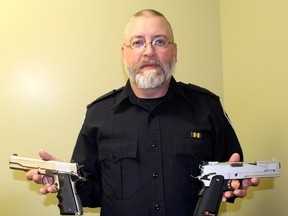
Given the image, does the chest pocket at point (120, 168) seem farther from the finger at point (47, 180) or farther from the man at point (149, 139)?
the finger at point (47, 180)

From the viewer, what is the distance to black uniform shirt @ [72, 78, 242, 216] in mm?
1162

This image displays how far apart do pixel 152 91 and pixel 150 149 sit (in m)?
0.24

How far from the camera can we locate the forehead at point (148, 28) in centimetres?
123

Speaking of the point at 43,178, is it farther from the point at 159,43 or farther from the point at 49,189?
the point at 159,43

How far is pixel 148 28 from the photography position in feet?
4.04

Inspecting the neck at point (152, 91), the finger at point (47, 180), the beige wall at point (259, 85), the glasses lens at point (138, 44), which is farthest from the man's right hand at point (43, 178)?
the beige wall at point (259, 85)

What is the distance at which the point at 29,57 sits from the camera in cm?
161

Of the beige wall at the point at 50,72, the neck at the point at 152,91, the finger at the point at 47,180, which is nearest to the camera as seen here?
the finger at the point at 47,180

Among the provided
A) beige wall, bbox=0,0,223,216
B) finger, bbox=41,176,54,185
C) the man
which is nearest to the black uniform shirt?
the man

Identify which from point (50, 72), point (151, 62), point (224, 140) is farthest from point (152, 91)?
point (50, 72)

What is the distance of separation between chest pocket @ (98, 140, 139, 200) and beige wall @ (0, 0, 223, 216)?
47cm

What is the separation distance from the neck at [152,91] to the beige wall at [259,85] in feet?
1.43

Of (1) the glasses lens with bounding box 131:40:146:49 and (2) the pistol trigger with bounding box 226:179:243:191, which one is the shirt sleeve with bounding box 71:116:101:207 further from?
(2) the pistol trigger with bounding box 226:179:243:191

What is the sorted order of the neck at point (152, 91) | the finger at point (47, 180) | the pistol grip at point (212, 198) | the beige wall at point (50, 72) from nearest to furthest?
the pistol grip at point (212, 198) → the finger at point (47, 180) → the neck at point (152, 91) → the beige wall at point (50, 72)
